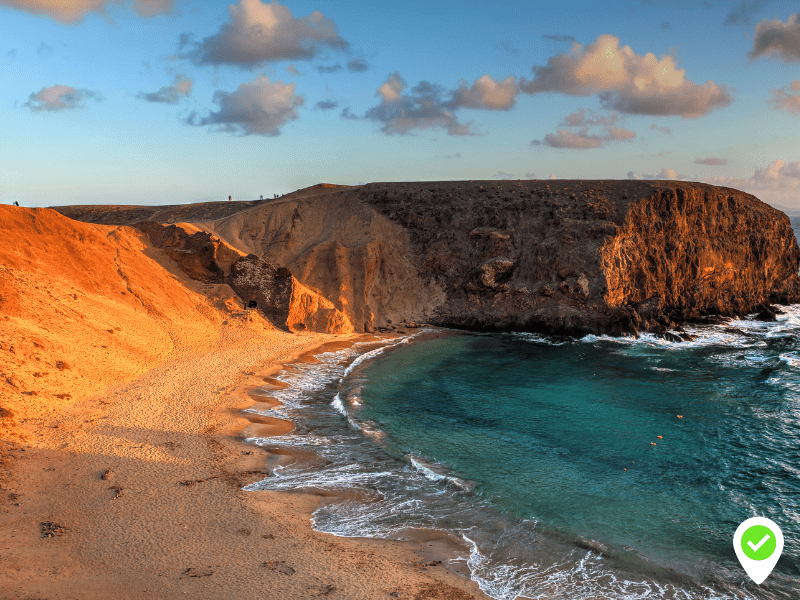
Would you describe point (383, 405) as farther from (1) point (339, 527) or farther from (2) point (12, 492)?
(2) point (12, 492)

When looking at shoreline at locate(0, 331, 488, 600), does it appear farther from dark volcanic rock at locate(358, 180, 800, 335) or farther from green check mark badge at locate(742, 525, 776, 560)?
dark volcanic rock at locate(358, 180, 800, 335)

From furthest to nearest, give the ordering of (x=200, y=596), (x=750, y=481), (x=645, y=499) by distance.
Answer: (x=750, y=481) → (x=645, y=499) → (x=200, y=596)

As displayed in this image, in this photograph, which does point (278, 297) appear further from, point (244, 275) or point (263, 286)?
point (244, 275)

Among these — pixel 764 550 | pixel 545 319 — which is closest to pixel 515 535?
pixel 764 550

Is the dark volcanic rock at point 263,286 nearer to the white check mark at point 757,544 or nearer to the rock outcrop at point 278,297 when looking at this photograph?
the rock outcrop at point 278,297

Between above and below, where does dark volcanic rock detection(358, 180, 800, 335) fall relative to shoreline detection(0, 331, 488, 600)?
above

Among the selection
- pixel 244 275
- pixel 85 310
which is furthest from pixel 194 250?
pixel 85 310

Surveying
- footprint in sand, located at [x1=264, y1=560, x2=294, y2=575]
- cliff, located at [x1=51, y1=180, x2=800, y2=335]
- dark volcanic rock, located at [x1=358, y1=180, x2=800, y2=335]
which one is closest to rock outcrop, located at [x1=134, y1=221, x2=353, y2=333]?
cliff, located at [x1=51, y1=180, x2=800, y2=335]
